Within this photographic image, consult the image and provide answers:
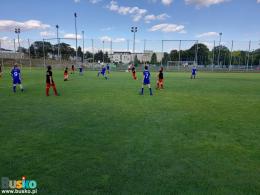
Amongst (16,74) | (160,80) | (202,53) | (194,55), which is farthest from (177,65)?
(16,74)

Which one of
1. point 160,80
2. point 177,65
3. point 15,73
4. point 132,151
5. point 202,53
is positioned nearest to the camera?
point 132,151

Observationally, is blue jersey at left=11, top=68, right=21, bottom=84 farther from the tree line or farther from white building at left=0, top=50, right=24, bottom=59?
white building at left=0, top=50, right=24, bottom=59

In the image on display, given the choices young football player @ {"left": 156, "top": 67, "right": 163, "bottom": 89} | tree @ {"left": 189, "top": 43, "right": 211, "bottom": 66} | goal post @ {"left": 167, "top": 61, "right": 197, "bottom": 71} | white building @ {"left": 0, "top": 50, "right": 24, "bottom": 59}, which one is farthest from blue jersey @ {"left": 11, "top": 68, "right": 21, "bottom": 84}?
tree @ {"left": 189, "top": 43, "right": 211, "bottom": 66}

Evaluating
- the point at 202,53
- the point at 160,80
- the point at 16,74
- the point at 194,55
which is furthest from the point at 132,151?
the point at 202,53

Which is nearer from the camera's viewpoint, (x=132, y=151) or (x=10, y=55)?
(x=132, y=151)

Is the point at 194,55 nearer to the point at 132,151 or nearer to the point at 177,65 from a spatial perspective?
the point at 177,65

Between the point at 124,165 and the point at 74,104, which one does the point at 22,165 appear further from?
the point at 74,104

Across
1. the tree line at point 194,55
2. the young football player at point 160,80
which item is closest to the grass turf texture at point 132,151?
the young football player at point 160,80

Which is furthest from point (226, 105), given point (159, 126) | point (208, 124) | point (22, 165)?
point (22, 165)

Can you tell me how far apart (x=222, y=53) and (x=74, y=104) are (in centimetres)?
5871

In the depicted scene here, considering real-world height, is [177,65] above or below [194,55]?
below

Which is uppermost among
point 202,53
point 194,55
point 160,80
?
point 202,53

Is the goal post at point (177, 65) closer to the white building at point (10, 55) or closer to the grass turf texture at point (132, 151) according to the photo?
→ the white building at point (10, 55)

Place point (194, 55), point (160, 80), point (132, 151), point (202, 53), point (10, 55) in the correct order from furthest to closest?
point (202, 53) < point (10, 55) < point (194, 55) < point (160, 80) < point (132, 151)
